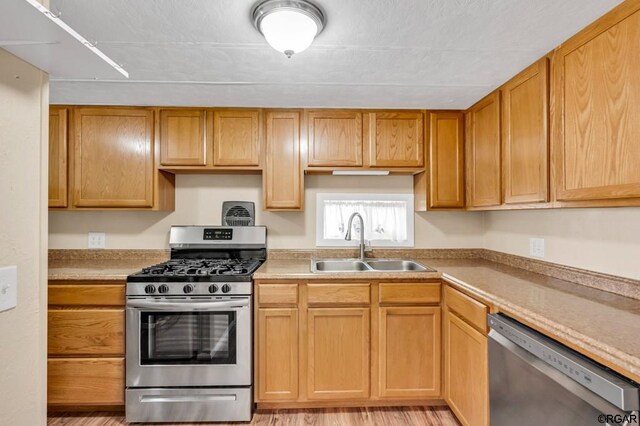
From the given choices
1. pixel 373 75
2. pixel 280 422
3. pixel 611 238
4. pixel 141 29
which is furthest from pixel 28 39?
pixel 611 238

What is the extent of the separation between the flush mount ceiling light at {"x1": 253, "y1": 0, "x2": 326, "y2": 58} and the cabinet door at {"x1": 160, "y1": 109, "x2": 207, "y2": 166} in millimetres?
1251

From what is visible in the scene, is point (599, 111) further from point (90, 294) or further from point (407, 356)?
point (90, 294)

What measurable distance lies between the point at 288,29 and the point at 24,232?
113 centimetres

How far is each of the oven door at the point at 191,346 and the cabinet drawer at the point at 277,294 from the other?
9cm

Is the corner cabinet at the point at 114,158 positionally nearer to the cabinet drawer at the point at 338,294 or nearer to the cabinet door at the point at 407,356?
the cabinet drawer at the point at 338,294

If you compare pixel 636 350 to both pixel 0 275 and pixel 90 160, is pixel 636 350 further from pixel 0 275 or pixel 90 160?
pixel 90 160

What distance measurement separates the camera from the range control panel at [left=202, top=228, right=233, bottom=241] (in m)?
2.66

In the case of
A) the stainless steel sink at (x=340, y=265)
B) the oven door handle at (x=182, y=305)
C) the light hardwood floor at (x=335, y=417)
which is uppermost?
the stainless steel sink at (x=340, y=265)

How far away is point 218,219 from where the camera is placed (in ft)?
9.07

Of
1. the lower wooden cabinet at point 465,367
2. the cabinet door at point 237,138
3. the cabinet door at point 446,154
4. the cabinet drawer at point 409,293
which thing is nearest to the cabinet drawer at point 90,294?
the cabinet door at point 237,138

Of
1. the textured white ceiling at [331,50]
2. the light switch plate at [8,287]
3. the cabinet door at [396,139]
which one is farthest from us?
the cabinet door at [396,139]

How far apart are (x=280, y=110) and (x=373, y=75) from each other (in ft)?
2.76

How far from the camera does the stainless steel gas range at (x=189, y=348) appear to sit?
6.65 ft

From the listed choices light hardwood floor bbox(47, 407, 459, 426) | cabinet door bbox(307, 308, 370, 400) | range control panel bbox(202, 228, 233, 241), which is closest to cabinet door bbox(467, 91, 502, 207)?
cabinet door bbox(307, 308, 370, 400)
